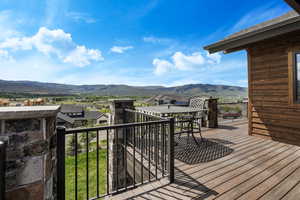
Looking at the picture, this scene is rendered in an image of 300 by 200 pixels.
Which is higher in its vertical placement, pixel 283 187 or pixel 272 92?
pixel 272 92

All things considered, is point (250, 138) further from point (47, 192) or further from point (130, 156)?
point (47, 192)

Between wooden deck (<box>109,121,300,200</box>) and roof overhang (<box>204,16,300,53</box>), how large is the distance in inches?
105

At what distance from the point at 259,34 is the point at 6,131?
479cm

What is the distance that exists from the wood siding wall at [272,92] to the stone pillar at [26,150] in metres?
4.93

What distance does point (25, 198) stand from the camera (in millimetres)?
1145

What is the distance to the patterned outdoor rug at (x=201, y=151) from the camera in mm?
3056

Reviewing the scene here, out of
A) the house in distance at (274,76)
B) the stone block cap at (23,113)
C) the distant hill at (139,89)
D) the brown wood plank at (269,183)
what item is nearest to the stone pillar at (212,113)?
the house in distance at (274,76)

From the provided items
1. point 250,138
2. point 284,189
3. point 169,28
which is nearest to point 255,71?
point 250,138

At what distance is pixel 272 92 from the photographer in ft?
13.1

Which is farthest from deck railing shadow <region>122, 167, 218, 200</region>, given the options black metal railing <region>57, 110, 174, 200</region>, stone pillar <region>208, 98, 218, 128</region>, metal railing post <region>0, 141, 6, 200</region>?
stone pillar <region>208, 98, 218, 128</region>

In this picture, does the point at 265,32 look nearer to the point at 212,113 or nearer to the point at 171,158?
the point at 212,113

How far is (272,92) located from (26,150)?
5145mm

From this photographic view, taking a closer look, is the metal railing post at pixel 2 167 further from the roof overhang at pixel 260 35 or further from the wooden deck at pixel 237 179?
the roof overhang at pixel 260 35

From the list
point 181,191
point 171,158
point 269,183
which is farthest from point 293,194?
point 171,158
